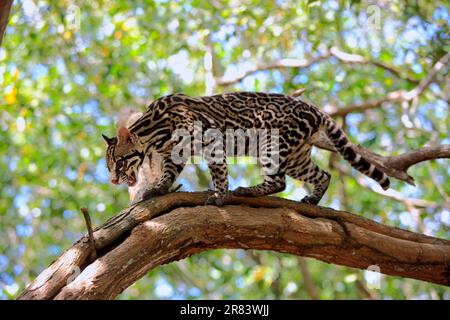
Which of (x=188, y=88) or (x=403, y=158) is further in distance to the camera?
(x=188, y=88)

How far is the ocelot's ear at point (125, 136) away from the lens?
6727mm

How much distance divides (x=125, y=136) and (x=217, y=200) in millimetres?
1145

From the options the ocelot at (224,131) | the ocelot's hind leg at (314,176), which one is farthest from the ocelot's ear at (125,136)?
the ocelot's hind leg at (314,176)

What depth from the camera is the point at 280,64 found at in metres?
11.2

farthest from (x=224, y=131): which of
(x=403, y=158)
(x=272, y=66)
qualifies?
(x=272, y=66)

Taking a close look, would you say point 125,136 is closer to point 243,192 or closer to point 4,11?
point 243,192

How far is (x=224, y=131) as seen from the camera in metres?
7.04

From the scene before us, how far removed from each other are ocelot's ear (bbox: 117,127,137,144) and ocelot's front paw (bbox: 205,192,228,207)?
1.03 metres

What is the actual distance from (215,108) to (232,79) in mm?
Answer: 3829

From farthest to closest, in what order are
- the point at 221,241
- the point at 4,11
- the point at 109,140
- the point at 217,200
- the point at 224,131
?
the point at 224,131
the point at 109,140
the point at 217,200
the point at 221,241
the point at 4,11

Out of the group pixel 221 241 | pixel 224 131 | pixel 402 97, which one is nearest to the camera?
pixel 221 241

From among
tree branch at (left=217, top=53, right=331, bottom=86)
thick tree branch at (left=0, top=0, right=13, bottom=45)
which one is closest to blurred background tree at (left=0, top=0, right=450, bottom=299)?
tree branch at (left=217, top=53, right=331, bottom=86)
